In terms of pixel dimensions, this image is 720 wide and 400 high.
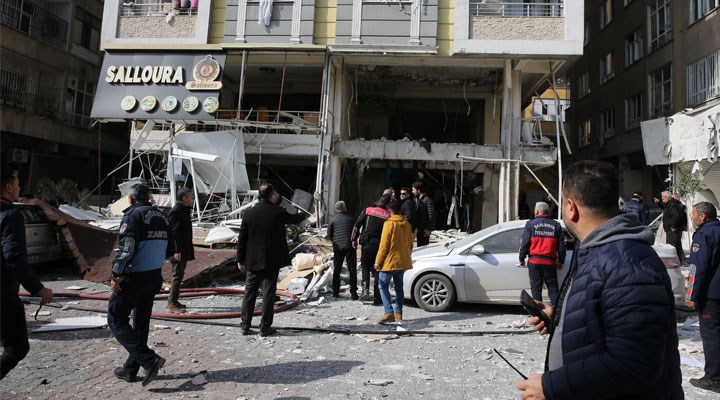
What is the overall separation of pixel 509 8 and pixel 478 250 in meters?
10.6

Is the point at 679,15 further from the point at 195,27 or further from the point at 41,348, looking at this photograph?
the point at 41,348

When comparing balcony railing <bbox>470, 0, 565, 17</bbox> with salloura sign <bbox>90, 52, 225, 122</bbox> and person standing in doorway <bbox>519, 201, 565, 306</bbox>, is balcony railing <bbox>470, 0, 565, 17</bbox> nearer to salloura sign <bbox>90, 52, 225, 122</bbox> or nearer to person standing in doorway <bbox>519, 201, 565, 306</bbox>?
salloura sign <bbox>90, 52, 225, 122</bbox>

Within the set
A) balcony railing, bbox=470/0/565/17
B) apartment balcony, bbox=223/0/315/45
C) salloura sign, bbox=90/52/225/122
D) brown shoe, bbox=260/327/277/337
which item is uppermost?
balcony railing, bbox=470/0/565/17

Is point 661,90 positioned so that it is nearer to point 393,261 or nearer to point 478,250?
point 478,250

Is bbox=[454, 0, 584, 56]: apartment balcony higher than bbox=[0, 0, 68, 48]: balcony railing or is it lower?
lower

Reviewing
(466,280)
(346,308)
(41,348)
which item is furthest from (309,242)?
(41,348)

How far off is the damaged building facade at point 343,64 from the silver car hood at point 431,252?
6.33 metres

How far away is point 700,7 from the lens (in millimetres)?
15586

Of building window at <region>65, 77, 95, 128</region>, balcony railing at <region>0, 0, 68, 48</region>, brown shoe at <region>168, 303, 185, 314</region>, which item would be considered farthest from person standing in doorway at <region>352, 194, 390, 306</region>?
building window at <region>65, 77, 95, 128</region>

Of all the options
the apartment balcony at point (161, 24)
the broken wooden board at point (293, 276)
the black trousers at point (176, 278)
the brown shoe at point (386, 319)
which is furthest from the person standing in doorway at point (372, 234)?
the apartment balcony at point (161, 24)

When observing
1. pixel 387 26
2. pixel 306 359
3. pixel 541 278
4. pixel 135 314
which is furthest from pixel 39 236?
pixel 387 26

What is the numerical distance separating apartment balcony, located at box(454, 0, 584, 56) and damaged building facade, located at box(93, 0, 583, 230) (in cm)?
3

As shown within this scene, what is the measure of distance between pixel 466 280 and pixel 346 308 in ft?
6.70

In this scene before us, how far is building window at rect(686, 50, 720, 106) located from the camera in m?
14.4
